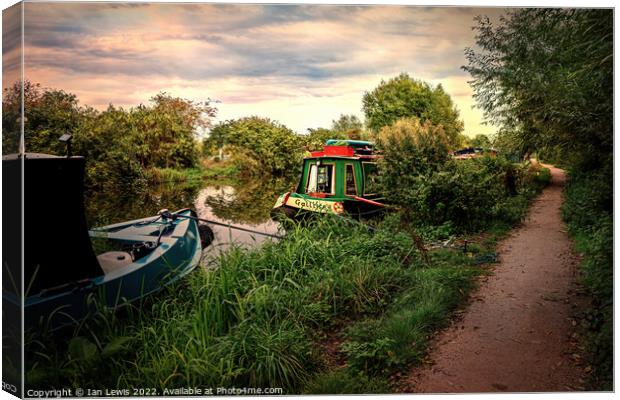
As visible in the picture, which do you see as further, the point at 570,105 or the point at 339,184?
the point at 339,184

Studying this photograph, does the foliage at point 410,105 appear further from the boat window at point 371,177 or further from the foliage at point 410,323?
the foliage at point 410,323

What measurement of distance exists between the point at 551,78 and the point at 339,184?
1.81 metres

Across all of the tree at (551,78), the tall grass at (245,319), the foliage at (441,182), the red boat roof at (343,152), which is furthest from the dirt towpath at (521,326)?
the red boat roof at (343,152)

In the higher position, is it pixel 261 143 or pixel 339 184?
pixel 261 143

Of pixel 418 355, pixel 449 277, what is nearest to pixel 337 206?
pixel 449 277

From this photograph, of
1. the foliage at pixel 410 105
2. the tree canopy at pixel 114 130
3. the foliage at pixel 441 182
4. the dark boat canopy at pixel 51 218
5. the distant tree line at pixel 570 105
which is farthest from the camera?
the foliage at pixel 441 182

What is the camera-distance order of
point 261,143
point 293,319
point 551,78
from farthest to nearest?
1. point 261,143
2. point 551,78
3. point 293,319

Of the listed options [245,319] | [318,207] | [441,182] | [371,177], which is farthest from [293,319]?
[441,182]

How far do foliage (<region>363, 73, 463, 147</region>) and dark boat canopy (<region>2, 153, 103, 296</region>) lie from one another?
214cm

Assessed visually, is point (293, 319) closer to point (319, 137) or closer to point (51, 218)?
point (319, 137)

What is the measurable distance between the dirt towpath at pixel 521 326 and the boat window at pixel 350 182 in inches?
49.0

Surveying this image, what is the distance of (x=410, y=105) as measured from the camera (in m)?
3.77

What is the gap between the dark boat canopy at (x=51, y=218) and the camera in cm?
314

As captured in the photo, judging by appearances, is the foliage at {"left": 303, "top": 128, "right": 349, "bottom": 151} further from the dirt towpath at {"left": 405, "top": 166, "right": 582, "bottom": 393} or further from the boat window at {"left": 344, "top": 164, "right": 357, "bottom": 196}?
the dirt towpath at {"left": 405, "top": 166, "right": 582, "bottom": 393}
